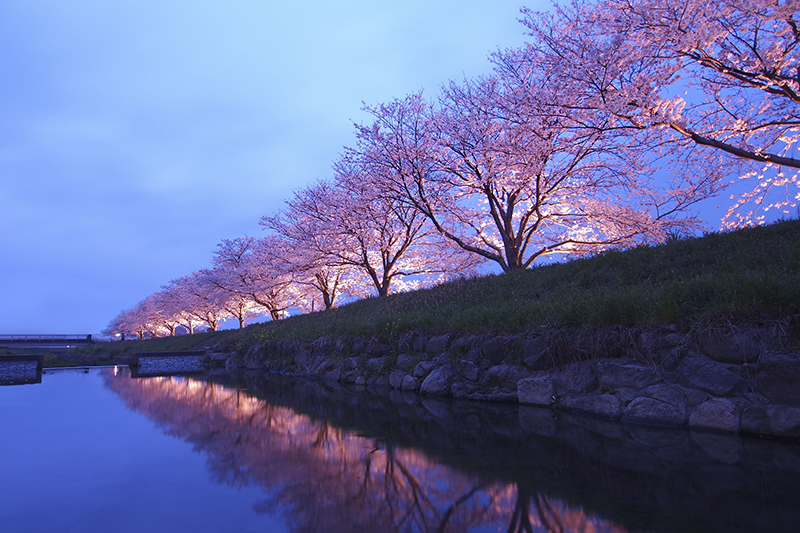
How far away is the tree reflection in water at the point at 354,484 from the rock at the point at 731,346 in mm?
3355

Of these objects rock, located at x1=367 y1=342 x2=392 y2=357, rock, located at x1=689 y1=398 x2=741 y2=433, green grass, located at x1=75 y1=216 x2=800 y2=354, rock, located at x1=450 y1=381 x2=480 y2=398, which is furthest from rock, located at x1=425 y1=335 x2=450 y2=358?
rock, located at x1=689 y1=398 x2=741 y2=433

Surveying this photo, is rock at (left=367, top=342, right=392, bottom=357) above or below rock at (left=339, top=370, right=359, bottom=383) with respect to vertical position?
above

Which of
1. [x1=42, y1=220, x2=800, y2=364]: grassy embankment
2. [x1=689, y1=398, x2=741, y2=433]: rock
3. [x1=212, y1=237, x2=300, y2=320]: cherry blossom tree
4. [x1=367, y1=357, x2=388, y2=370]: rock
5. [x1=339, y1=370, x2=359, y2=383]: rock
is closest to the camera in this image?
[x1=689, y1=398, x2=741, y2=433]: rock

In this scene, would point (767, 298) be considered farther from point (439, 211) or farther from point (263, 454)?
point (439, 211)

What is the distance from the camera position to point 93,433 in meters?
5.46

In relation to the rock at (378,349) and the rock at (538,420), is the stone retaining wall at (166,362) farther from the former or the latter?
the rock at (538,420)

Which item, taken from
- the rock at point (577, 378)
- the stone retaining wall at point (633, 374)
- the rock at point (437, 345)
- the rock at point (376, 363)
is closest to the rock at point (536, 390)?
the stone retaining wall at point (633, 374)

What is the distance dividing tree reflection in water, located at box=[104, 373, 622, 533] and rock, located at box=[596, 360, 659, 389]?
3083 mm

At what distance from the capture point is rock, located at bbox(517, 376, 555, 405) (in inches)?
250

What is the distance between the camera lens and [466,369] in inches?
302

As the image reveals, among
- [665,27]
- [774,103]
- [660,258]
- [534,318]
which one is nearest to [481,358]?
[534,318]

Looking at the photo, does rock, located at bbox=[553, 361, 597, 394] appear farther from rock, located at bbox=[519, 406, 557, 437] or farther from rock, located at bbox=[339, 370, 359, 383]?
rock, located at bbox=[339, 370, 359, 383]

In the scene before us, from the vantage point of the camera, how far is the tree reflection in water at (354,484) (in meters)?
2.73

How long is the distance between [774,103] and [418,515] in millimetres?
13428
